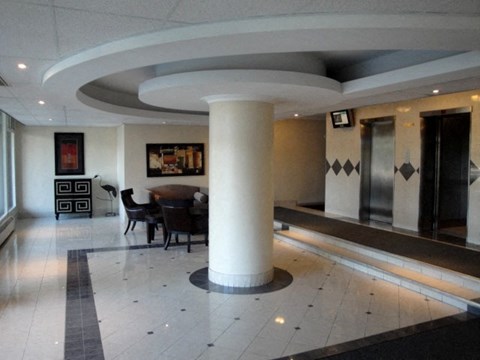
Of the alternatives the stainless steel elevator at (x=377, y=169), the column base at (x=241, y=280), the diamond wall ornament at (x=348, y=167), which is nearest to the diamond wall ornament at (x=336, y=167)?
the diamond wall ornament at (x=348, y=167)

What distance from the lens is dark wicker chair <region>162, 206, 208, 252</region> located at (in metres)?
8.04

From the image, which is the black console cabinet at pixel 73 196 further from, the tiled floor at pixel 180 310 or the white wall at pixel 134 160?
the tiled floor at pixel 180 310

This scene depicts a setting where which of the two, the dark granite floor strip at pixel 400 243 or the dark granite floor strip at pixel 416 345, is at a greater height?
the dark granite floor strip at pixel 400 243

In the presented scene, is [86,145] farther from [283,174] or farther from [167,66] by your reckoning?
[167,66]

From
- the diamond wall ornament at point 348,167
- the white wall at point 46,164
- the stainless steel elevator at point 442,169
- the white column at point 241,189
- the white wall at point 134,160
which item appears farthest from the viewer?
the white wall at point 46,164

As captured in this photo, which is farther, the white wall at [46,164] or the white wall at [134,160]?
the white wall at [46,164]

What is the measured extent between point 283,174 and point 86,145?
A: 21.7ft

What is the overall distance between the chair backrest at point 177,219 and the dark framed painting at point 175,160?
3.73m

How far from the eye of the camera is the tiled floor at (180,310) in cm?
421

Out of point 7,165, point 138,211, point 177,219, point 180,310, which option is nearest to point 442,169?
point 177,219

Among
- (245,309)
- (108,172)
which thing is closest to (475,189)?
(245,309)

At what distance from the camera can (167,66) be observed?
5316mm

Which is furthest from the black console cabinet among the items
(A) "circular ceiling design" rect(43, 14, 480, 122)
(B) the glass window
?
(A) "circular ceiling design" rect(43, 14, 480, 122)

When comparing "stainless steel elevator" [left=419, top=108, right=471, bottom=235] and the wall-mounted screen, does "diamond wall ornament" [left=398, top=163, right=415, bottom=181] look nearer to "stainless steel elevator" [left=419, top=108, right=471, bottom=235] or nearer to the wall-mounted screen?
"stainless steel elevator" [left=419, top=108, right=471, bottom=235]
